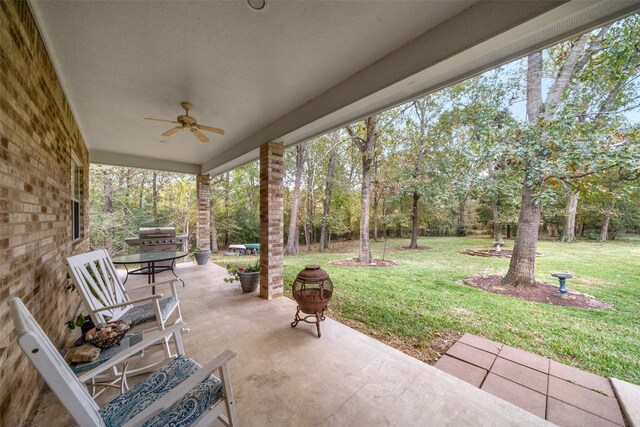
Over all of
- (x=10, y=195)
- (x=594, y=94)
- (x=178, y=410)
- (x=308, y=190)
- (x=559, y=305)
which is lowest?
(x=559, y=305)

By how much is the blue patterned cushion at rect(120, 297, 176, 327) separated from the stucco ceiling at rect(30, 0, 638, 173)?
2.26 m

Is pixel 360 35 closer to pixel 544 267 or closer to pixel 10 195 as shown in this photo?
pixel 10 195

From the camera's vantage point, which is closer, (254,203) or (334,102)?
(334,102)

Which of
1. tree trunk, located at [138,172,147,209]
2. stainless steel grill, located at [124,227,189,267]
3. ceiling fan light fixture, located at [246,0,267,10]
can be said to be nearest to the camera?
ceiling fan light fixture, located at [246,0,267,10]

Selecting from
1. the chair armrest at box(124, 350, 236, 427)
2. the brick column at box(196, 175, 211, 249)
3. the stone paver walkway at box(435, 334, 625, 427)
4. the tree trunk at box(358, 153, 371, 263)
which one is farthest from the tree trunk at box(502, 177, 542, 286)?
the brick column at box(196, 175, 211, 249)

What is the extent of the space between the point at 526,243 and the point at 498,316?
1978 mm

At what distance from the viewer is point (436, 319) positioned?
309 cm

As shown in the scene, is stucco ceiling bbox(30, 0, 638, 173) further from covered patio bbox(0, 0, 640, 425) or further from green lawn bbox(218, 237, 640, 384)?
green lawn bbox(218, 237, 640, 384)

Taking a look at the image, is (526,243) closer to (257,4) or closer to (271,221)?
(271,221)

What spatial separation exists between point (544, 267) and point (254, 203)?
10.9 meters

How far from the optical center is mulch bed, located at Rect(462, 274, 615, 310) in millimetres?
3677

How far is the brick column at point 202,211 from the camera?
6.60m

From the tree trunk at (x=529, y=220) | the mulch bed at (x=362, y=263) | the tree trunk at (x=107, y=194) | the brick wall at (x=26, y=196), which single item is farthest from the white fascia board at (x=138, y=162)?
the tree trunk at (x=529, y=220)

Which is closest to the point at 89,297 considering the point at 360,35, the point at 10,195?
the point at 10,195
